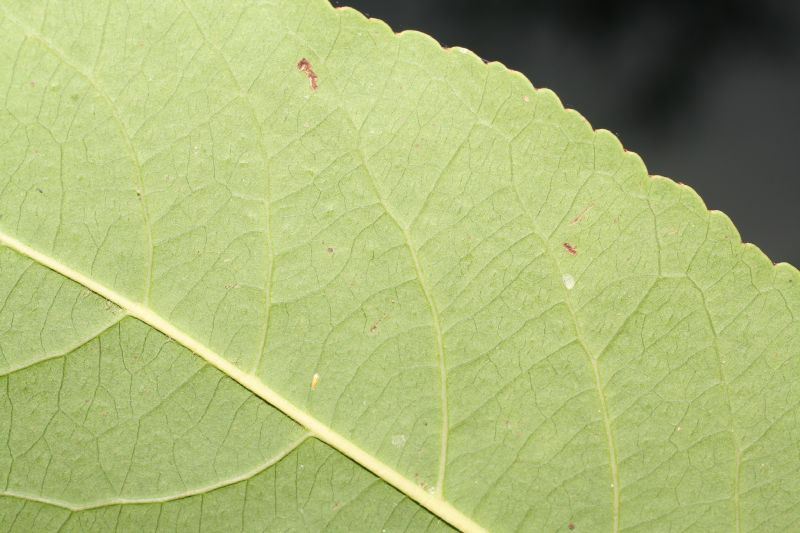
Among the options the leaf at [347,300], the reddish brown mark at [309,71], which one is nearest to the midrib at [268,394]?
the leaf at [347,300]

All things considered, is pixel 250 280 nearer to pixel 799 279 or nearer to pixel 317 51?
pixel 317 51

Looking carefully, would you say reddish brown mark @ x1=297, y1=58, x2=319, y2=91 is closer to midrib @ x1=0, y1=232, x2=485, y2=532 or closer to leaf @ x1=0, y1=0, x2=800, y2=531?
leaf @ x1=0, y1=0, x2=800, y2=531

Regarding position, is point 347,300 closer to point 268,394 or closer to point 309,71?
point 268,394

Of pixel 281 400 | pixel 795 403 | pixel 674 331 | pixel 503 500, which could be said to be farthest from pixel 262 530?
pixel 795 403

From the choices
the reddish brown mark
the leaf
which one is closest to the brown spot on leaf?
the leaf

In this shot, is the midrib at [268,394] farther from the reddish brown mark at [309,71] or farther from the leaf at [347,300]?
the reddish brown mark at [309,71]

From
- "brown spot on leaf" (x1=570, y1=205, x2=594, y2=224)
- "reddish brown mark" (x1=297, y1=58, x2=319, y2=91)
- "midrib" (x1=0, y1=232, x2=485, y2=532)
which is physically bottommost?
"midrib" (x1=0, y1=232, x2=485, y2=532)

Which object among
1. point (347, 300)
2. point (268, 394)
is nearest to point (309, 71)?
point (347, 300)

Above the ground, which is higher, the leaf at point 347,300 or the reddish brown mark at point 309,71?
the reddish brown mark at point 309,71
